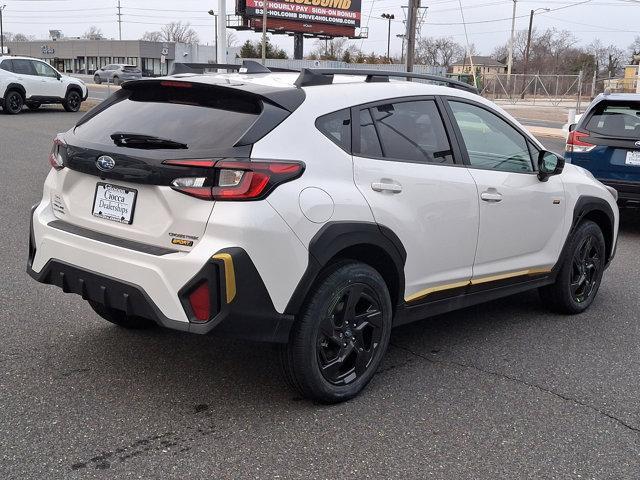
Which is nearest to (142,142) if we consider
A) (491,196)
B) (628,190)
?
(491,196)

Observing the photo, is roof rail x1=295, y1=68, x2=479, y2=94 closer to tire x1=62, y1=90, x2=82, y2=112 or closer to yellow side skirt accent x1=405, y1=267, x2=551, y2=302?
yellow side skirt accent x1=405, y1=267, x2=551, y2=302

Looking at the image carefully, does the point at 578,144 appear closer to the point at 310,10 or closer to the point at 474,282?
the point at 474,282

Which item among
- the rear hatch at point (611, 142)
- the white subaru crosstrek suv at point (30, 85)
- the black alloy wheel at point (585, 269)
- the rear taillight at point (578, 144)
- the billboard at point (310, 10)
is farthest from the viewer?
the billboard at point (310, 10)

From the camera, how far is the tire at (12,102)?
23.5 metres

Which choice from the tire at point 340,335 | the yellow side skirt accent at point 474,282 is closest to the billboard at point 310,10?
the yellow side skirt accent at point 474,282

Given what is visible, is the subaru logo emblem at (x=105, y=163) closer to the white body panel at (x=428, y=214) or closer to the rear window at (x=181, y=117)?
the rear window at (x=181, y=117)

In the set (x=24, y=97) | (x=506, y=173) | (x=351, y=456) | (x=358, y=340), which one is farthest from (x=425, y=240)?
(x=24, y=97)

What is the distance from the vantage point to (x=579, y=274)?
562cm

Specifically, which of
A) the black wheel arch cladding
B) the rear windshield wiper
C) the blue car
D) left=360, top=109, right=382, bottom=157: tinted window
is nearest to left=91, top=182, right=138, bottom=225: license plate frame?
the rear windshield wiper

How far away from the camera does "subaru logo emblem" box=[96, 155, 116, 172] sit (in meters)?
3.62

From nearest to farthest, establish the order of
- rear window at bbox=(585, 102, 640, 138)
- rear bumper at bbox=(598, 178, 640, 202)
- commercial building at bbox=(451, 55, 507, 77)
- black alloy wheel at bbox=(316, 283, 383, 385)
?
black alloy wheel at bbox=(316, 283, 383, 385)
rear bumper at bbox=(598, 178, 640, 202)
rear window at bbox=(585, 102, 640, 138)
commercial building at bbox=(451, 55, 507, 77)

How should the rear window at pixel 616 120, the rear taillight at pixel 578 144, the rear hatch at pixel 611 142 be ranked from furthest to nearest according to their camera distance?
the rear taillight at pixel 578 144 → the rear window at pixel 616 120 → the rear hatch at pixel 611 142

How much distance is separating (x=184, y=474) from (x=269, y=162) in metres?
1.44

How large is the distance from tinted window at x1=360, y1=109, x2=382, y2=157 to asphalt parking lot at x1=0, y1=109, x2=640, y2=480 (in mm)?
1308
